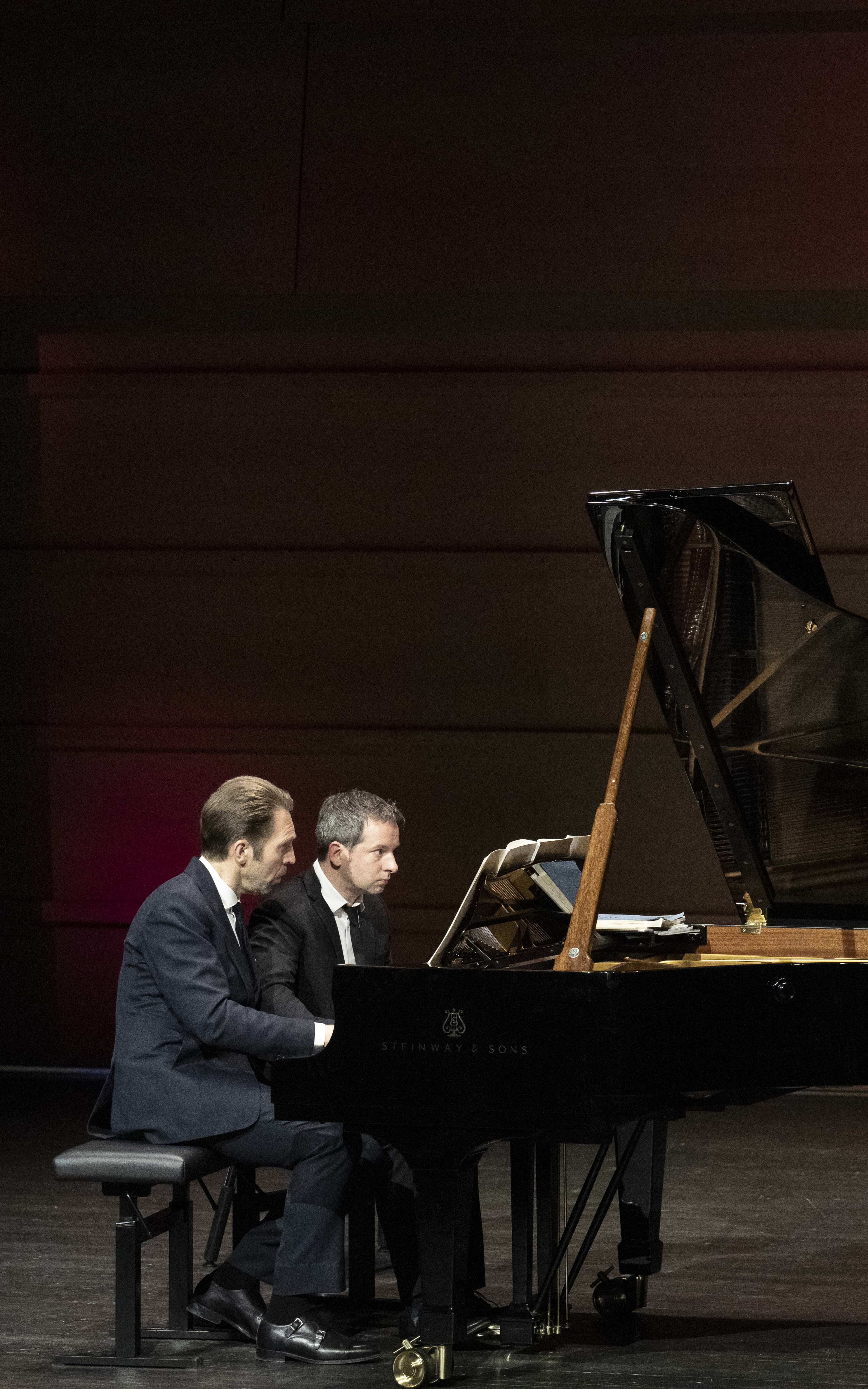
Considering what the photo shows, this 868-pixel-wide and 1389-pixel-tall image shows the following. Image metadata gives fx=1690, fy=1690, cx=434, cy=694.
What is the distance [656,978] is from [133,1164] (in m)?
1.00

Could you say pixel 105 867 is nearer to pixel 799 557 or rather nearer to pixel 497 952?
pixel 497 952

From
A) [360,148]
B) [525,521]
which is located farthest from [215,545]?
[360,148]

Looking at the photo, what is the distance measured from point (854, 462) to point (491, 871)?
3.75m

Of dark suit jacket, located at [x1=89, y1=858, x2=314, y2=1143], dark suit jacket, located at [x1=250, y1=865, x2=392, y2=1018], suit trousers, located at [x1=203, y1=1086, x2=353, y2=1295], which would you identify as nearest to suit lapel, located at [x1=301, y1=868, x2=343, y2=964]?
dark suit jacket, located at [x1=250, y1=865, x2=392, y2=1018]

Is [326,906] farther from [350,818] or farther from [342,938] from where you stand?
[350,818]

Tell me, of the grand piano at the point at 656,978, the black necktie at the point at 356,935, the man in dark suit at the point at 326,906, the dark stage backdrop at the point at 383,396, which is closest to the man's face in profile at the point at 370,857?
the man in dark suit at the point at 326,906

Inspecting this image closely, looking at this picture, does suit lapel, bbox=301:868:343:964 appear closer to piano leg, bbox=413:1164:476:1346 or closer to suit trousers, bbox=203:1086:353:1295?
suit trousers, bbox=203:1086:353:1295

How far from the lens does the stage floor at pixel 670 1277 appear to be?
3029 millimetres

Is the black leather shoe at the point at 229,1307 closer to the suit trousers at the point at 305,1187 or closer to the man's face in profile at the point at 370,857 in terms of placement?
the suit trousers at the point at 305,1187

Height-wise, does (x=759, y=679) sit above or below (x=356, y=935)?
above

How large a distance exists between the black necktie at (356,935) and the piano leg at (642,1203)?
627 mm

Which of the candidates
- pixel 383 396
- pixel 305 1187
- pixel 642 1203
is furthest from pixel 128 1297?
pixel 383 396

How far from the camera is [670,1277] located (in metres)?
3.77

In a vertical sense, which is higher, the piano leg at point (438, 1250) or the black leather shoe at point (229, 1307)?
the piano leg at point (438, 1250)
